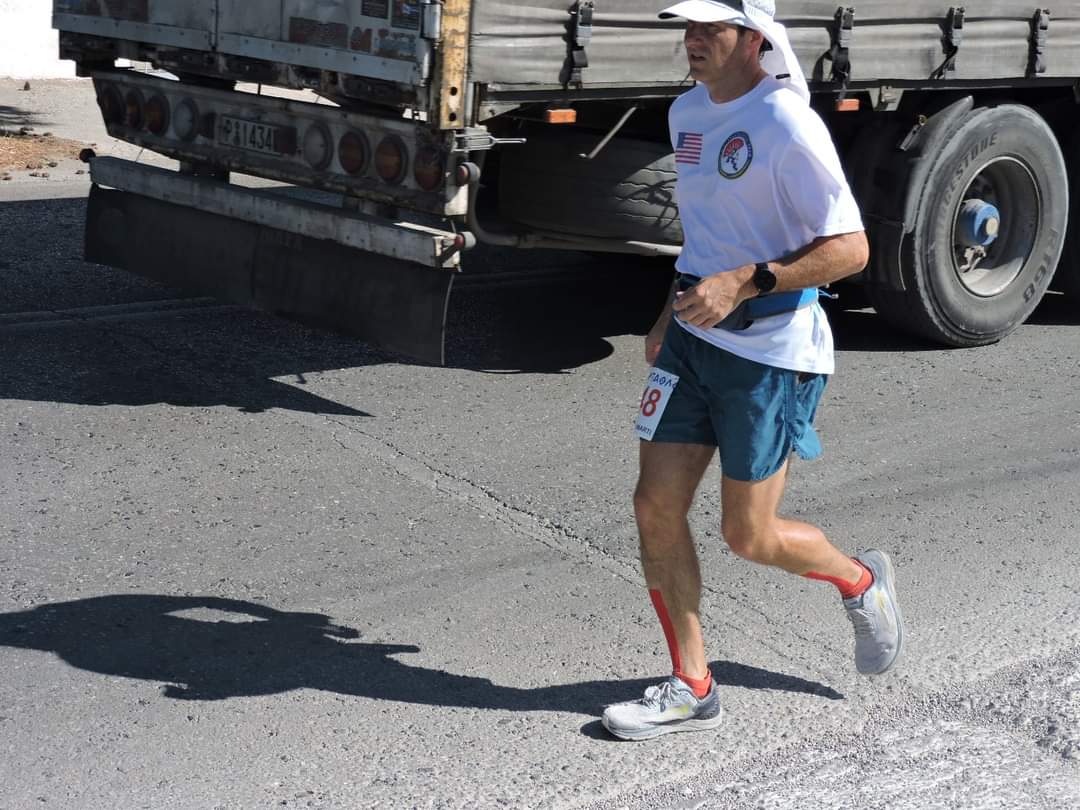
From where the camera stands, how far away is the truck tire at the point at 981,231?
7.50 m

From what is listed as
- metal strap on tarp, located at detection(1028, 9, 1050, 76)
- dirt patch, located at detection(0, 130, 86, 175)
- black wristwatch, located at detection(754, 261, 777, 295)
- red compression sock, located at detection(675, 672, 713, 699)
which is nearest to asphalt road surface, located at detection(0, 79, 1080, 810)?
red compression sock, located at detection(675, 672, 713, 699)

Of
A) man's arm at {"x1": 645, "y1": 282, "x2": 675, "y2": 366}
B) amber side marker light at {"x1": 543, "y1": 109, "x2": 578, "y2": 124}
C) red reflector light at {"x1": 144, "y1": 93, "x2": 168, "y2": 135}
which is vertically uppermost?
amber side marker light at {"x1": 543, "y1": 109, "x2": 578, "y2": 124}

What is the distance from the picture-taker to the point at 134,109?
7.26 m

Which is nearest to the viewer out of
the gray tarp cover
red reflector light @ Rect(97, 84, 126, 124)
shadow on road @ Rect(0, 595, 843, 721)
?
shadow on road @ Rect(0, 595, 843, 721)

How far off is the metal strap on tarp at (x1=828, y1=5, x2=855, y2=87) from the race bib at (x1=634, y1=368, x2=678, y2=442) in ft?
11.3

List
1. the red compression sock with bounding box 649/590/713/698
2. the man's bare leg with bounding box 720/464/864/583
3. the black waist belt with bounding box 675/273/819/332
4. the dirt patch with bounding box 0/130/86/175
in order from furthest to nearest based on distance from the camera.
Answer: the dirt patch with bounding box 0/130/86/175 → the red compression sock with bounding box 649/590/713/698 → the man's bare leg with bounding box 720/464/864/583 → the black waist belt with bounding box 675/273/819/332

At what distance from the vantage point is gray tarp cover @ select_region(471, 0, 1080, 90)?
579 centimetres

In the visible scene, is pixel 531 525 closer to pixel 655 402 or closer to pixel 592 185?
pixel 655 402

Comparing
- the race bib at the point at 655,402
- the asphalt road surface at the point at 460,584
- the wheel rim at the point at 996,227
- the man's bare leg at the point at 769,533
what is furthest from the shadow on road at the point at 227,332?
the man's bare leg at the point at 769,533

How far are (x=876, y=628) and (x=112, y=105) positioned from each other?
16.1 feet

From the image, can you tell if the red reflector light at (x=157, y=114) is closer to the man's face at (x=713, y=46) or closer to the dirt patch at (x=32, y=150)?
the man's face at (x=713, y=46)

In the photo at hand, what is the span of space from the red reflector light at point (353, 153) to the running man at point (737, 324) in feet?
8.39

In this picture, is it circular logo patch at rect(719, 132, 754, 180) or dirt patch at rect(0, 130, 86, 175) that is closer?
circular logo patch at rect(719, 132, 754, 180)

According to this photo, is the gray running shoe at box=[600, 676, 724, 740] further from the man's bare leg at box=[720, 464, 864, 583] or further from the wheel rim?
the wheel rim
